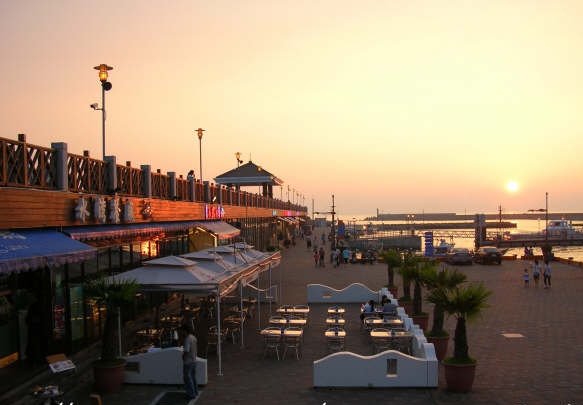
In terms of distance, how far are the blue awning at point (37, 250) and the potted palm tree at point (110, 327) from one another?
75 centimetres

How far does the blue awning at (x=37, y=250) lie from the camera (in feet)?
28.8

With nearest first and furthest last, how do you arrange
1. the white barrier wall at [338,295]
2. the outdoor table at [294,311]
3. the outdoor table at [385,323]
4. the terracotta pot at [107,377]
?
the terracotta pot at [107,377]
the outdoor table at [385,323]
the outdoor table at [294,311]
the white barrier wall at [338,295]

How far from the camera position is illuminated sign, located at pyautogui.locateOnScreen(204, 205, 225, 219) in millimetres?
25322

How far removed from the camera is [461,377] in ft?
35.2

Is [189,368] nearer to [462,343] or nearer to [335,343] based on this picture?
[335,343]

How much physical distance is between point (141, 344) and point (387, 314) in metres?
7.05

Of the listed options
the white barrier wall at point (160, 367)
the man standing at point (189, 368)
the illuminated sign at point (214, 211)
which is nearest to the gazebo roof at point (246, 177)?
the illuminated sign at point (214, 211)

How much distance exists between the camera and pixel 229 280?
1330 centimetres

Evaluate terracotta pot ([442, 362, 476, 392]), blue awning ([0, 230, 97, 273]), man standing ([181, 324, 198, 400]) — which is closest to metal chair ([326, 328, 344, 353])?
terracotta pot ([442, 362, 476, 392])

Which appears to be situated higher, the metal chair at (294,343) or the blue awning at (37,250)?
the blue awning at (37,250)

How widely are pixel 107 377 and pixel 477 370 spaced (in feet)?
25.2

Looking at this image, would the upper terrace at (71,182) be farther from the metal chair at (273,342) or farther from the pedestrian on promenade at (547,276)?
the pedestrian on promenade at (547,276)

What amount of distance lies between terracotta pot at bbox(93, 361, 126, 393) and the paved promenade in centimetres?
19

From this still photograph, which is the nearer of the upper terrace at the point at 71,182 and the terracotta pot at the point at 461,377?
the upper terrace at the point at 71,182
